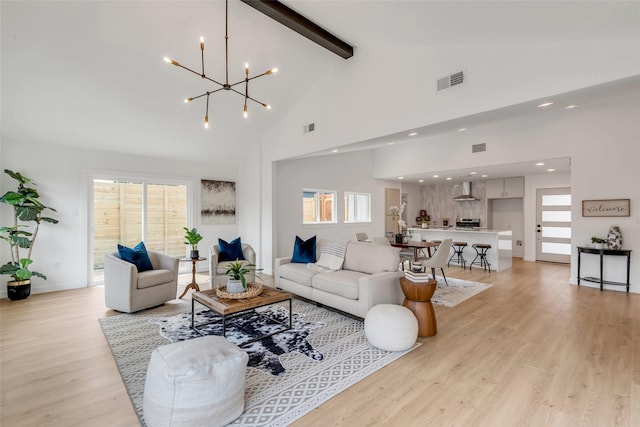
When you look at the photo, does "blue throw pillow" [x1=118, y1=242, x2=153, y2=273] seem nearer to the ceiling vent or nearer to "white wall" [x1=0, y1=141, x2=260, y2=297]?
"white wall" [x1=0, y1=141, x2=260, y2=297]

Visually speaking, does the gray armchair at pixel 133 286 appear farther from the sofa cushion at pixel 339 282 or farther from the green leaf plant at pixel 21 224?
the sofa cushion at pixel 339 282

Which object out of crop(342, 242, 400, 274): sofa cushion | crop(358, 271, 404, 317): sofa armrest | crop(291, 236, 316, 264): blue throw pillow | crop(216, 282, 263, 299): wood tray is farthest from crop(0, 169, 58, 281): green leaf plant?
crop(358, 271, 404, 317): sofa armrest

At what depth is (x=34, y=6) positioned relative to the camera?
311 cm

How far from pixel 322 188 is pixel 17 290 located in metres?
6.07

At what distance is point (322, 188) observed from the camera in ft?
26.0

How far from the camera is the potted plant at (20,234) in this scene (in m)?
4.44

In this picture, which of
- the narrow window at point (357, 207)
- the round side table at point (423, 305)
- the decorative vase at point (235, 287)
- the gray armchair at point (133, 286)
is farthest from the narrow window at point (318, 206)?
the round side table at point (423, 305)

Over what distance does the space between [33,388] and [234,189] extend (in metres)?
5.38

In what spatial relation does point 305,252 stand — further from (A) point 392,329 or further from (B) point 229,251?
(A) point 392,329

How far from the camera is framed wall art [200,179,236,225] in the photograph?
6.85 metres

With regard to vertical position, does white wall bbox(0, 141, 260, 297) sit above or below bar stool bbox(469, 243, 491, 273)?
above

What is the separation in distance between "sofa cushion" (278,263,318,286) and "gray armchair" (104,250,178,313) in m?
1.63

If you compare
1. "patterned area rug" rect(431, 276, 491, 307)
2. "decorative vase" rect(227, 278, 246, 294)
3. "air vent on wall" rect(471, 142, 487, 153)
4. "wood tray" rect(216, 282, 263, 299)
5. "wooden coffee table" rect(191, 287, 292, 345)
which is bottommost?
"patterned area rug" rect(431, 276, 491, 307)

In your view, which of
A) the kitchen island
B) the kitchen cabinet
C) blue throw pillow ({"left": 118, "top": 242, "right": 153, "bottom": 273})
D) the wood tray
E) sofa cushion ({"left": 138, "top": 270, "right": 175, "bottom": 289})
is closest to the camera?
the wood tray
